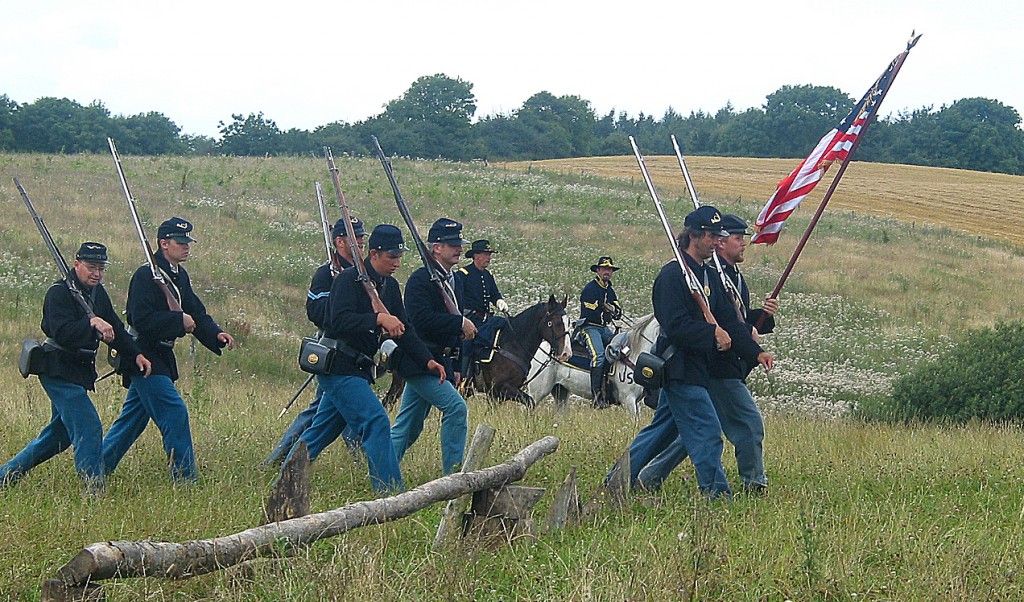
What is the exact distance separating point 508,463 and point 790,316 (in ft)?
72.3

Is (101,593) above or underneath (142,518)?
above

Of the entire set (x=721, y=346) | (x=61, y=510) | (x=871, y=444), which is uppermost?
(x=721, y=346)

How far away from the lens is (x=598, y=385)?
50.3 ft

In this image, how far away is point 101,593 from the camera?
16.3 ft

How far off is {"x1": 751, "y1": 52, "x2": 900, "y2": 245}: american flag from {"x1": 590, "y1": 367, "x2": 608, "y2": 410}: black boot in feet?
19.4

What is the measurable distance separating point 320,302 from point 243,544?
5024 millimetres

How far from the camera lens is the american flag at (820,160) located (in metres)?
9.40

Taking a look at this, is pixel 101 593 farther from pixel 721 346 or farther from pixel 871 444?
pixel 871 444

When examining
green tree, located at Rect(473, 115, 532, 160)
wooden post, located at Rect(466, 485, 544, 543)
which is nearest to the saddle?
wooden post, located at Rect(466, 485, 544, 543)

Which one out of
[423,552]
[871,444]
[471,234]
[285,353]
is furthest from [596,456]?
[471,234]

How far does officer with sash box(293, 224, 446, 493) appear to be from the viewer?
848 cm

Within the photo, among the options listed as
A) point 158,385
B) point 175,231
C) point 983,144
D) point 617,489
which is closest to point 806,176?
point 617,489

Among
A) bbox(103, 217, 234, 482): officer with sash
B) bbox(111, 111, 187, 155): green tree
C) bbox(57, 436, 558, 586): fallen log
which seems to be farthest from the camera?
bbox(111, 111, 187, 155): green tree

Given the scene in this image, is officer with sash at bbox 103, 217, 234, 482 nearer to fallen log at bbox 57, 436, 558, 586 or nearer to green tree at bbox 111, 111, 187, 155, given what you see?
fallen log at bbox 57, 436, 558, 586
